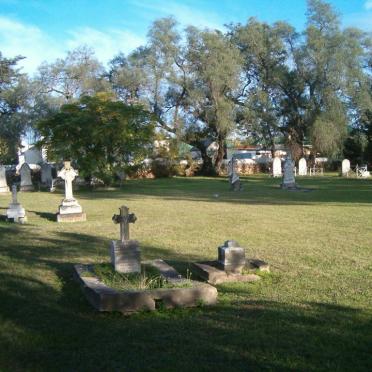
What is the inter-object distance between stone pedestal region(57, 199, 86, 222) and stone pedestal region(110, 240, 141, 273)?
748 centimetres

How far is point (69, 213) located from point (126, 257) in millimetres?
7791

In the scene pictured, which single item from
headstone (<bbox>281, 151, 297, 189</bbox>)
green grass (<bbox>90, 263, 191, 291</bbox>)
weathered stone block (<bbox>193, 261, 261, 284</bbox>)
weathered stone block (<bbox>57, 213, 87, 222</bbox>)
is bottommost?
weathered stone block (<bbox>193, 261, 261, 284</bbox>)

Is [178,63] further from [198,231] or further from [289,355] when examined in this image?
[289,355]

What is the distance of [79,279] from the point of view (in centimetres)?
652

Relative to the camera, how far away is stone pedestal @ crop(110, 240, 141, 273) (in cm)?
679

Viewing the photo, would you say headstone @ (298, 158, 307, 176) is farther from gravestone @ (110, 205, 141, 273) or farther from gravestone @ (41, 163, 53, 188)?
gravestone @ (110, 205, 141, 273)

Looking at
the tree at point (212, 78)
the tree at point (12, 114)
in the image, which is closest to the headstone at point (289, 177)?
the tree at point (212, 78)

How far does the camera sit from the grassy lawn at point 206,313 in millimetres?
4133

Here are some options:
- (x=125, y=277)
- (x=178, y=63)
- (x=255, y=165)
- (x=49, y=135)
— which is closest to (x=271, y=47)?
(x=178, y=63)

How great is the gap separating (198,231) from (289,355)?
712 centimetres

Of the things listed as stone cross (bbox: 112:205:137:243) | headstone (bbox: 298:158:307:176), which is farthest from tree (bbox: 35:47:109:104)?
stone cross (bbox: 112:205:137:243)

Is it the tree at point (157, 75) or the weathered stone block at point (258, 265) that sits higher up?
the tree at point (157, 75)

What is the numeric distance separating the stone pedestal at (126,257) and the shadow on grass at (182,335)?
2.14 ft

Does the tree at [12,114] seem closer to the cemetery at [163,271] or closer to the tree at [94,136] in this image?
the cemetery at [163,271]
